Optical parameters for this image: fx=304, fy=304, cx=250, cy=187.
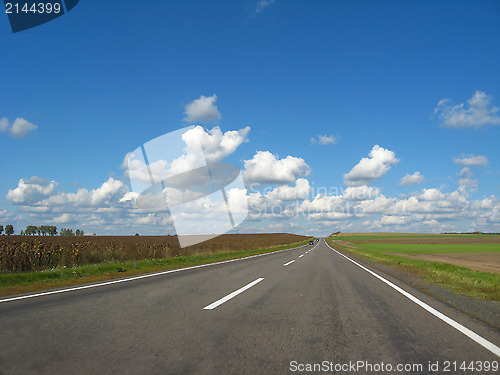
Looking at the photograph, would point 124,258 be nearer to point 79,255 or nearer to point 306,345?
point 79,255

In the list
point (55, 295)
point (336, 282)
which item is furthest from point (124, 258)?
point (336, 282)

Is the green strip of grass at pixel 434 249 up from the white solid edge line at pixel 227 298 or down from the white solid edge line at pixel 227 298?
down

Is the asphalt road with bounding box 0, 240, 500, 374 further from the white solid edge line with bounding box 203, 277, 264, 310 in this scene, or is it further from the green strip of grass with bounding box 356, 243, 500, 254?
the green strip of grass with bounding box 356, 243, 500, 254

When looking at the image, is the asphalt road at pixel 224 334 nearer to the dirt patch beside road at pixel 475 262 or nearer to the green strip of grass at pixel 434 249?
the dirt patch beside road at pixel 475 262

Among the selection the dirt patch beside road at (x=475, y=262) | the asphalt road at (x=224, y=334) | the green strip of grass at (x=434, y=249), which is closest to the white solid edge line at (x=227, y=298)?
the asphalt road at (x=224, y=334)

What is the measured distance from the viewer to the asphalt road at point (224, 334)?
135 inches

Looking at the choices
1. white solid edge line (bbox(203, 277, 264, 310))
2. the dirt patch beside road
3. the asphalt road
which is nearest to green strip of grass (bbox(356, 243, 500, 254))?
the dirt patch beside road

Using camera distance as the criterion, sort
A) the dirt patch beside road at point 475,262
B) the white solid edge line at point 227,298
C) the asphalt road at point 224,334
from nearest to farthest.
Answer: the asphalt road at point 224,334, the white solid edge line at point 227,298, the dirt patch beside road at point 475,262

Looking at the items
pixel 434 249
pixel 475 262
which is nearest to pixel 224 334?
pixel 475 262

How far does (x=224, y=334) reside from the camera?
4457mm

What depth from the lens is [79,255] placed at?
17031mm

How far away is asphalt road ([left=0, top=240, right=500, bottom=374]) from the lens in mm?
3436

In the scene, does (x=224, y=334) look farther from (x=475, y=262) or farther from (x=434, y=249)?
(x=434, y=249)

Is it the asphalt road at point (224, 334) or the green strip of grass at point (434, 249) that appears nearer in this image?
the asphalt road at point (224, 334)
